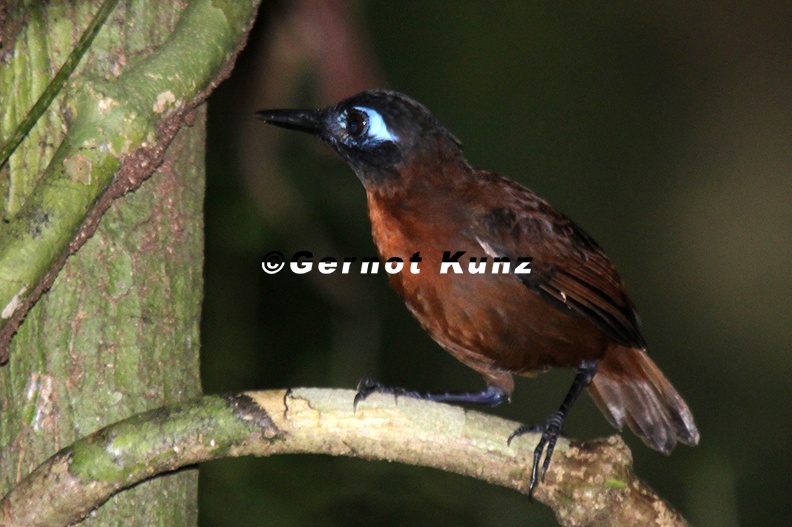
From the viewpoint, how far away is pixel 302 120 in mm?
3229

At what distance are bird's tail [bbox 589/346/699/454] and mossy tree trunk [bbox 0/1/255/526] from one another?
1729 millimetres

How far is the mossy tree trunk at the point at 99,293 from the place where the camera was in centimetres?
234

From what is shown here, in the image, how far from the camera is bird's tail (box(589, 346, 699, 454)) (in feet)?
11.9

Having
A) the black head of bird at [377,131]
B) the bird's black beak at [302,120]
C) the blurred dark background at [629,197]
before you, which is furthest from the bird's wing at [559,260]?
the blurred dark background at [629,197]

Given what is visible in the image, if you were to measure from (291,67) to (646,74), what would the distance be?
540 cm

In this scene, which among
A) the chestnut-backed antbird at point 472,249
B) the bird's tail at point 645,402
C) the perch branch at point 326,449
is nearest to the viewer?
the perch branch at point 326,449

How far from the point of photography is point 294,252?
5238mm

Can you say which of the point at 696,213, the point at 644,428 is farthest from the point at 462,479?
the point at 696,213

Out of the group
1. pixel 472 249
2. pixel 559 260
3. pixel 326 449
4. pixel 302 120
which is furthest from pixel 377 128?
pixel 326 449

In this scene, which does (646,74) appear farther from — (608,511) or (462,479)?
(608,511)

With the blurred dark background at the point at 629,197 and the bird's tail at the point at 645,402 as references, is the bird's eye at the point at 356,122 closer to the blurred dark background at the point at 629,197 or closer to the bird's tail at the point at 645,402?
the bird's tail at the point at 645,402

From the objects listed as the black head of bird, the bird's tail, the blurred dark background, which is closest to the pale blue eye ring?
the black head of bird

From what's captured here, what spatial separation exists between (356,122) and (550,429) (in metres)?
1.18

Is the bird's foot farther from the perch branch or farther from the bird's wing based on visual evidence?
the bird's wing
